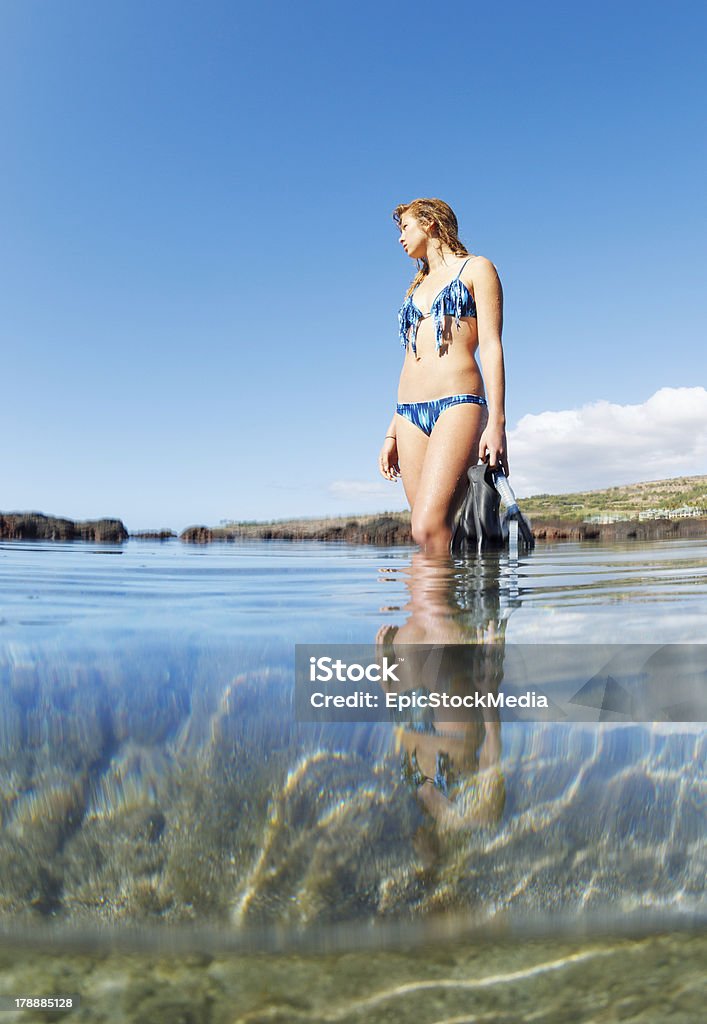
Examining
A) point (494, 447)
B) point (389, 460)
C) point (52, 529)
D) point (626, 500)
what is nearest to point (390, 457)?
point (389, 460)

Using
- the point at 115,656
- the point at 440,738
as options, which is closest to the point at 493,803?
the point at 440,738

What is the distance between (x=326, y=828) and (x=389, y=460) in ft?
14.3

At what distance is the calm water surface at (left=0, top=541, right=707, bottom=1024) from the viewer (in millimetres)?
978

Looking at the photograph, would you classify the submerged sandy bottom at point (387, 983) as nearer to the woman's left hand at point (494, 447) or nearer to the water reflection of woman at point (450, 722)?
the water reflection of woman at point (450, 722)

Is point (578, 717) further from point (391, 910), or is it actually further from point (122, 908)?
point (122, 908)

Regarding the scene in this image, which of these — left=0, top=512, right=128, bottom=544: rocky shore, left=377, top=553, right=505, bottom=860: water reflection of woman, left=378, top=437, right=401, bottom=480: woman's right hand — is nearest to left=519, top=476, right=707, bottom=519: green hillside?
left=378, top=437, right=401, bottom=480: woman's right hand

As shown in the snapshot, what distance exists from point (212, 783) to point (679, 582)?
251cm

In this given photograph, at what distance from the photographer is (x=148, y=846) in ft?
3.69

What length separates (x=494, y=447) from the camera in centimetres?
428

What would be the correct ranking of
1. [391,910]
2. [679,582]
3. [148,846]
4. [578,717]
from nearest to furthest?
[391,910], [148,846], [578,717], [679,582]

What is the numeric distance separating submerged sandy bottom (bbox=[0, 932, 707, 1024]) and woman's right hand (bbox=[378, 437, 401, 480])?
4440mm

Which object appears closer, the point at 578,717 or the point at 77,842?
the point at 77,842

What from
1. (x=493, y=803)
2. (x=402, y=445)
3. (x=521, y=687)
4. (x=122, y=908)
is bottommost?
(x=122, y=908)

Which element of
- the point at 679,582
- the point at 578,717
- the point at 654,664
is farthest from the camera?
the point at 679,582
